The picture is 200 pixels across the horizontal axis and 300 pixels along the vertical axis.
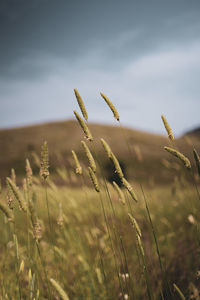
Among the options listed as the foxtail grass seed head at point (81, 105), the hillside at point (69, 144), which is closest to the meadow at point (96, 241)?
the foxtail grass seed head at point (81, 105)

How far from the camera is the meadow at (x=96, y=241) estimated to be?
1.05 m

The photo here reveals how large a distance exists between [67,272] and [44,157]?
1866 millimetres

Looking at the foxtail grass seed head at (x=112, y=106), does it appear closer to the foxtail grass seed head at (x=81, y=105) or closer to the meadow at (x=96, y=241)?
the meadow at (x=96, y=241)

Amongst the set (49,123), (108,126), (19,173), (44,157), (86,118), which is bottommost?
(44,157)

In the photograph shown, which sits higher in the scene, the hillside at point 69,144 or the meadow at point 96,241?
the hillside at point 69,144

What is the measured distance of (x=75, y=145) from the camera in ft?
112

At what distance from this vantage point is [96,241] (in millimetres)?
1603

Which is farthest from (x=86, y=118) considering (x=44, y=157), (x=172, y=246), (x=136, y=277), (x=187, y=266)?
(x=172, y=246)

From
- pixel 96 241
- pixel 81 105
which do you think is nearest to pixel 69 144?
pixel 96 241

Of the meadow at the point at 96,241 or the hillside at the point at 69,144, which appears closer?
the meadow at the point at 96,241

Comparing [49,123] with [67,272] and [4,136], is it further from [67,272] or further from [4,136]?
[67,272]

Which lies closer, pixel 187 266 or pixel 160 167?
pixel 187 266

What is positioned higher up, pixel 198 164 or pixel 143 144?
pixel 143 144

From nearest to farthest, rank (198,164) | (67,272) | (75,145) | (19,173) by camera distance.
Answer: (198,164) < (67,272) < (19,173) < (75,145)
